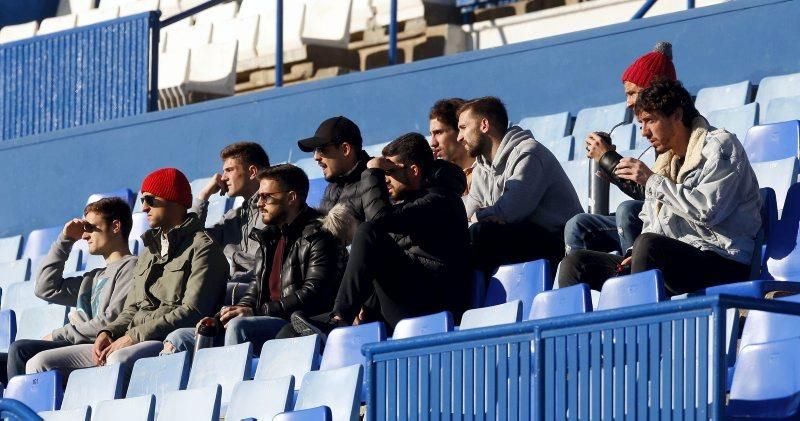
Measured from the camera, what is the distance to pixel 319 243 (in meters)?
6.84

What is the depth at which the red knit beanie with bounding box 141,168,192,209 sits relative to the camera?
746 cm

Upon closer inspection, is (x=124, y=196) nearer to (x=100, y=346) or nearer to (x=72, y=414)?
(x=100, y=346)

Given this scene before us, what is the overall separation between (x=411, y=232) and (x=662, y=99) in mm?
1152

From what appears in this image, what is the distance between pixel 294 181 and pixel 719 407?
285cm

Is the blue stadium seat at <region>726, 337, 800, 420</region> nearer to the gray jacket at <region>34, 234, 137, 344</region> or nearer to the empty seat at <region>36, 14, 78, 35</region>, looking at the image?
the gray jacket at <region>34, 234, 137, 344</region>

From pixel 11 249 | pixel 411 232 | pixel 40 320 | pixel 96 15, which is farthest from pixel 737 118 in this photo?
pixel 96 15

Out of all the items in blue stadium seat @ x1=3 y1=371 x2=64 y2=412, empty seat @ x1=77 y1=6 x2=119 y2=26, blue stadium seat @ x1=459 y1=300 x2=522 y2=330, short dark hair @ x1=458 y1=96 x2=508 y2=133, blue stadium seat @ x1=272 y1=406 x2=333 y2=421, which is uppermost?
short dark hair @ x1=458 y1=96 x2=508 y2=133

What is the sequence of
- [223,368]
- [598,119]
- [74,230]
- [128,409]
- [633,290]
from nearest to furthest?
[633,290] < [128,409] < [223,368] < [74,230] < [598,119]

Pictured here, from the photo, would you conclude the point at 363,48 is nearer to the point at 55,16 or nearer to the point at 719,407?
the point at 55,16

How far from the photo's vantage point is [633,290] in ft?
17.3

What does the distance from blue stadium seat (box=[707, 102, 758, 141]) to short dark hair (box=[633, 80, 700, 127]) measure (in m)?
1.42

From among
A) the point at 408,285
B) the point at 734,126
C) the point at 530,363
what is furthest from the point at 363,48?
Result: the point at 530,363

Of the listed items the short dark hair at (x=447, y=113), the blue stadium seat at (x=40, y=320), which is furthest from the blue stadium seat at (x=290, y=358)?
the blue stadium seat at (x=40, y=320)

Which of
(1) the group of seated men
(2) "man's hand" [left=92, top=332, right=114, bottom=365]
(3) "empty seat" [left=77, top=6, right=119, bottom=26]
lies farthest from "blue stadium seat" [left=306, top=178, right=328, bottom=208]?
A: (3) "empty seat" [left=77, top=6, right=119, bottom=26]
